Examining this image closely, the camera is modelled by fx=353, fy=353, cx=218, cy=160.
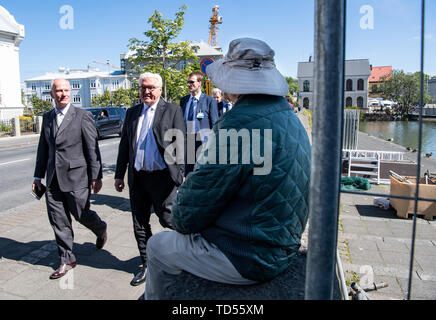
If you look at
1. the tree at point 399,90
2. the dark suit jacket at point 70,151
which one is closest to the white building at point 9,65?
the dark suit jacket at point 70,151

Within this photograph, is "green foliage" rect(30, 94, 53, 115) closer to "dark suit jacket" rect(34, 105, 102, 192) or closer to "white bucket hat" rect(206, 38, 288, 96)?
"dark suit jacket" rect(34, 105, 102, 192)

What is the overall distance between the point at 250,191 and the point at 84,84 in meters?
101

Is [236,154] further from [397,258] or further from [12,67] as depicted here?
[12,67]

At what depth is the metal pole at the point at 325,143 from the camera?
0.99m

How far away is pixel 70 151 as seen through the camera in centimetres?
370

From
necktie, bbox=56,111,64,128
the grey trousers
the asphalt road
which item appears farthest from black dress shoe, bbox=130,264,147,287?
the asphalt road

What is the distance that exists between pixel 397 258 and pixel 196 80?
385cm

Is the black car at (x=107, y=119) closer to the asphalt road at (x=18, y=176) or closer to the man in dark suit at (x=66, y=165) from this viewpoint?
the asphalt road at (x=18, y=176)

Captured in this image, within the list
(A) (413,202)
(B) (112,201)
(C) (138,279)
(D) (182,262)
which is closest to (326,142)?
(D) (182,262)

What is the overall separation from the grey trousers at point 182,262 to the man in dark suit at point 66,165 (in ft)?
6.75

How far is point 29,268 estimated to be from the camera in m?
3.72

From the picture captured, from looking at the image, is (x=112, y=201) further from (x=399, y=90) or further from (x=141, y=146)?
(x=399, y=90)

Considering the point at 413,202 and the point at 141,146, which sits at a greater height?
the point at 141,146
